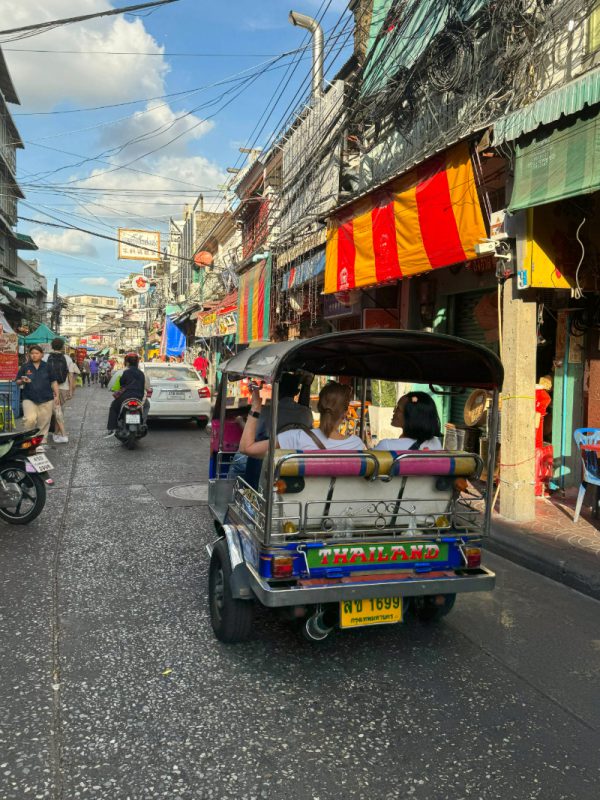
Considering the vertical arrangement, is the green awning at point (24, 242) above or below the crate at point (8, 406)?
above

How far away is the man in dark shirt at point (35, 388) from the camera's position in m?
9.69

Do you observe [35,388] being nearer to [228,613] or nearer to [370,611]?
[228,613]

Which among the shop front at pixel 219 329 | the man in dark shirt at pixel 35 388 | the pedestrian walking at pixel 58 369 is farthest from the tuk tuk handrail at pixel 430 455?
the shop front at pixel 219 329

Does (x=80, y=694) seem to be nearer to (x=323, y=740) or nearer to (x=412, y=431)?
(x=323, y=740)

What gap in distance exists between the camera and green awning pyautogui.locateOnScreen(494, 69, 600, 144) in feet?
17.5

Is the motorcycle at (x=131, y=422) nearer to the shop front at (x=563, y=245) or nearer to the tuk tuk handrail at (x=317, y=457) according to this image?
the shop front at (x=563, y=245)

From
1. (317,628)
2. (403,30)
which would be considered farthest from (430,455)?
(403,30)

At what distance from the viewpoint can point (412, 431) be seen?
4191 mm

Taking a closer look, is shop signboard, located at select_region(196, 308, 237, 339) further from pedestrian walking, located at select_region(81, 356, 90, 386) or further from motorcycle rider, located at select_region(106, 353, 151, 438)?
pedestrian walking, located at select_region(81, 356, 90, 386)

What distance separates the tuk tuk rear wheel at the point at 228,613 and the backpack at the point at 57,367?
307 inches

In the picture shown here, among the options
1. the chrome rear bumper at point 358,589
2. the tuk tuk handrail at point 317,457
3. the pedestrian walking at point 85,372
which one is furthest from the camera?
the pedestrian walking at point 85,372

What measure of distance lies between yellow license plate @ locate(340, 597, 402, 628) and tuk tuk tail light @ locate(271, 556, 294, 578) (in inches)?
13.6

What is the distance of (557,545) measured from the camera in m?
5.73

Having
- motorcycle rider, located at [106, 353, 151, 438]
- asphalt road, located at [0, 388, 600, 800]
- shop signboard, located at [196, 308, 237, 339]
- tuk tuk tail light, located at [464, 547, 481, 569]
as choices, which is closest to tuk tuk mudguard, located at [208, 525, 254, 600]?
asphalt road, located at [0, 388, 600, 800]
